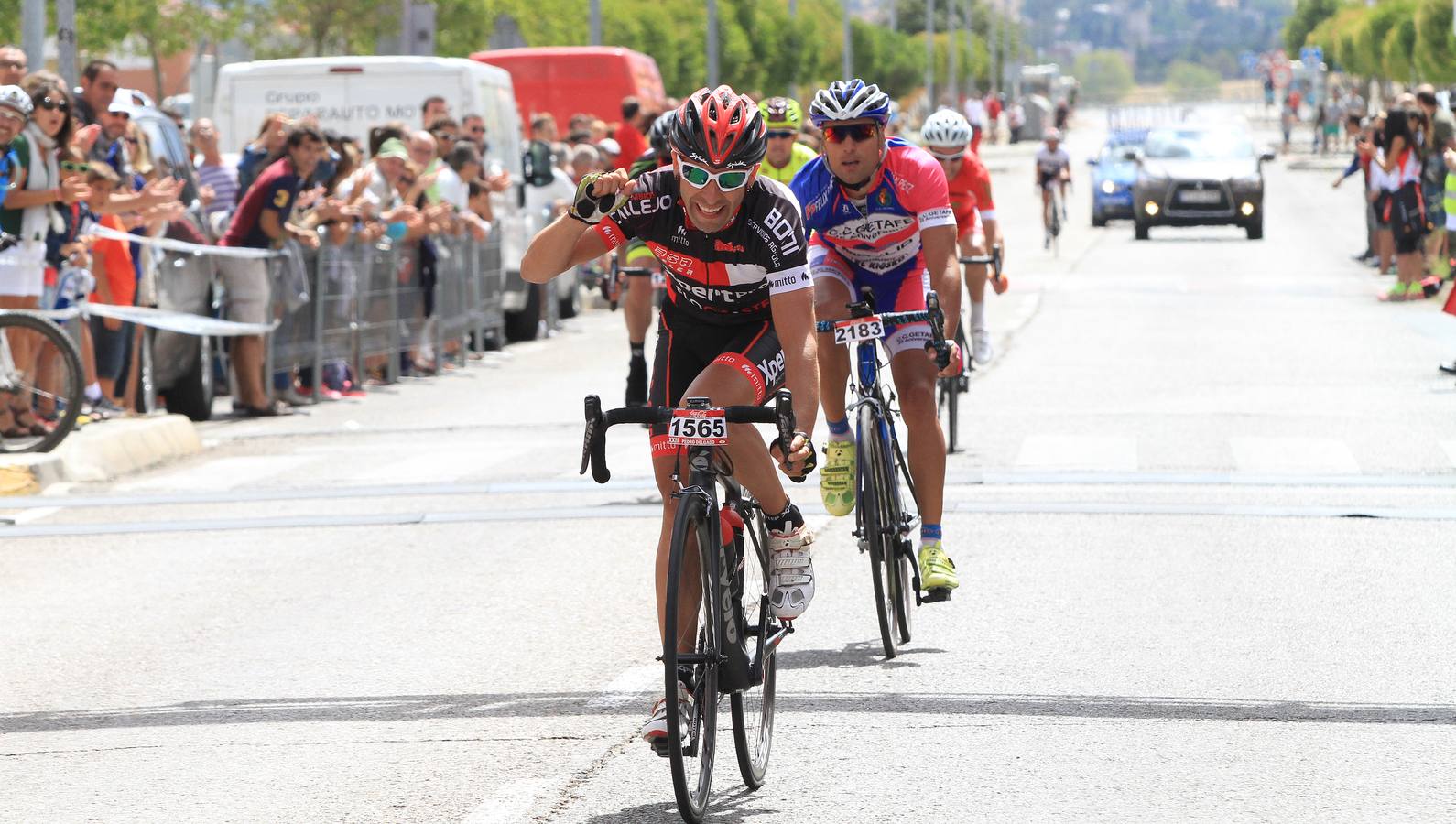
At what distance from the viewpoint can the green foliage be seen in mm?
168375

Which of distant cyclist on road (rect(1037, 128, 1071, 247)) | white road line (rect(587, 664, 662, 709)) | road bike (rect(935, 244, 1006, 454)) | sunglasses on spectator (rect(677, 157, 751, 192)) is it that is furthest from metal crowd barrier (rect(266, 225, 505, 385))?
distant cyclist on road (rect(1037, 128, 1071, 247))

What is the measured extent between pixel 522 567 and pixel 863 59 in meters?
101

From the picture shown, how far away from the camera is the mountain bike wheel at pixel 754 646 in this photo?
6.09 metres

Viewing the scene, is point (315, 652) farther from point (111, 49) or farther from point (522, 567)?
point (111, 49)

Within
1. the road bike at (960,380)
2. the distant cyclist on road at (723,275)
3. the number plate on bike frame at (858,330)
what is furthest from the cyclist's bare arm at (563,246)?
the road bike at (960,380)

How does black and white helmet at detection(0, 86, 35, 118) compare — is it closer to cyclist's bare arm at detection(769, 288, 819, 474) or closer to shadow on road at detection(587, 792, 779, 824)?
cyclist's bare arm at detection(769, 288, 819, 474)

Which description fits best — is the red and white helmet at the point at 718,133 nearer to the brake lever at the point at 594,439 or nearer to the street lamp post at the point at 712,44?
the brake lever at the point at 594,439

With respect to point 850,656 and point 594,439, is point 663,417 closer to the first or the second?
point 594,439

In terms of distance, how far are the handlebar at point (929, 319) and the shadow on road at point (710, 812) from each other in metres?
2.63

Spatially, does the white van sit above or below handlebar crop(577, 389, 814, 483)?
above

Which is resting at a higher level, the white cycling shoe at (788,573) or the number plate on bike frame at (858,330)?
the number plate on bike frame at (858,330)

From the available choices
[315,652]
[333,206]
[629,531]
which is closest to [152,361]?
[333,206]

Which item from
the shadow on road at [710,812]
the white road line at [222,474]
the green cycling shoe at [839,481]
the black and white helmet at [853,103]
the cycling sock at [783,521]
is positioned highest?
the black and white helmet at [853,103]

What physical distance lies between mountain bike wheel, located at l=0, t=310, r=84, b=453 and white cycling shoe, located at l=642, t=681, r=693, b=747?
25.7 feet
